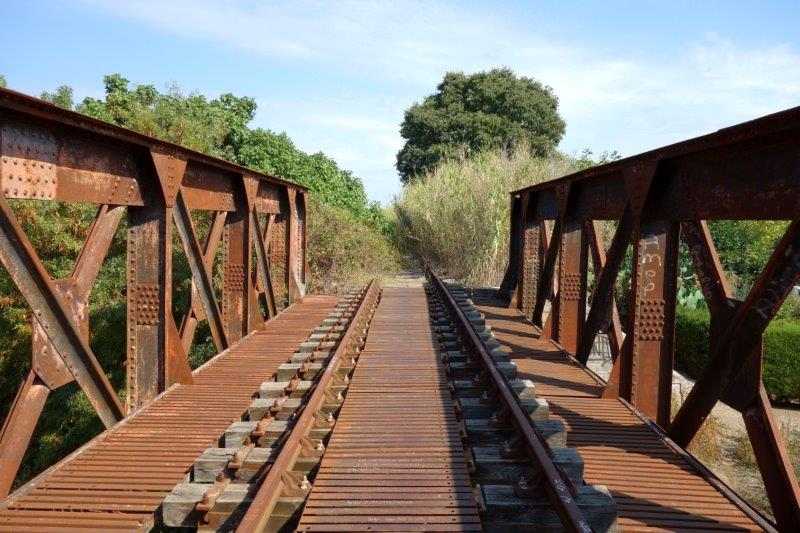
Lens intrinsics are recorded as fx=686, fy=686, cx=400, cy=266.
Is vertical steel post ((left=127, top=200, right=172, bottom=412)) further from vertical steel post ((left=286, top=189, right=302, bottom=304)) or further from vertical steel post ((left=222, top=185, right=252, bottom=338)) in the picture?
vertical steel post ((left=286, top=189, right=302, bottom=304))

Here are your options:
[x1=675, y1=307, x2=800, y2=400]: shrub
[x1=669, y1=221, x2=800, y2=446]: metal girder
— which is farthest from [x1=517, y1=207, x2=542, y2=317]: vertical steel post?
[x1=669, y1=221, x2=800, y2=446]: metal girder

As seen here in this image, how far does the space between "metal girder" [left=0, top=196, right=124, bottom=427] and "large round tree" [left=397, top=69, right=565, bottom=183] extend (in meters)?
43.3

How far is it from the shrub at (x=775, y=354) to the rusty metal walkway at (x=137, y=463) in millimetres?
9331

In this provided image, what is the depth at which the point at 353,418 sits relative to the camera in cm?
467

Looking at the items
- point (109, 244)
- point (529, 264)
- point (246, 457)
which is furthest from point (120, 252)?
point (246, 457)

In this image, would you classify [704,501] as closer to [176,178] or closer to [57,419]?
[176,178]

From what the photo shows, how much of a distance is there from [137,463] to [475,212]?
50.8ft

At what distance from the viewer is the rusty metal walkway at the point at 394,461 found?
3.16m

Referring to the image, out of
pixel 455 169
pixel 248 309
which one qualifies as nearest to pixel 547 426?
pixel 248 309

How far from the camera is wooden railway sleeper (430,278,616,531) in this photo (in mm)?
3203

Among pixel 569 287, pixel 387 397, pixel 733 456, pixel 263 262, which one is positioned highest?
pixel 263 262

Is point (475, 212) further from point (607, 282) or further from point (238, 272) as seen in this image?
point (607, 282)

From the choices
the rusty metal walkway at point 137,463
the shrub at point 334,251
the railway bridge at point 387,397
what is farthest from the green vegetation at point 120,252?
the rusty metal walkway at point 137,463

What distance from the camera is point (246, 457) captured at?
12.6 ft
